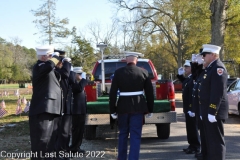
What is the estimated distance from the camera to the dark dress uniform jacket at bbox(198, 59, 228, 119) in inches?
189

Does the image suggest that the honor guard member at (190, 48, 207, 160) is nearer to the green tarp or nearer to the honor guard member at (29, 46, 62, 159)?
the green tarp

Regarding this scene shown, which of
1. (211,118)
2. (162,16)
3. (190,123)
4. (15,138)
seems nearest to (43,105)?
(211,118)

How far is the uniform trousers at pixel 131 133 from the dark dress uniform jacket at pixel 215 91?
1.20 m

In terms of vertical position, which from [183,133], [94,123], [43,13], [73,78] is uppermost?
[43,13]

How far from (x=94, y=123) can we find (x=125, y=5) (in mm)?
21438

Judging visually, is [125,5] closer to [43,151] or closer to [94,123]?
[94,123]

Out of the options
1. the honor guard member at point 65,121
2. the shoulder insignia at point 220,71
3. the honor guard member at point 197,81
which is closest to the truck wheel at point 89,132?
the honor guard member at point 65,121

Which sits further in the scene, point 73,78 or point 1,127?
point 1,127

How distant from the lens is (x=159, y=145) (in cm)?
755

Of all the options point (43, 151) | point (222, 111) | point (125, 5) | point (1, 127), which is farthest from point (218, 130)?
point (125, 5)

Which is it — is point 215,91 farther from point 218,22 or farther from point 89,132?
point 218,22

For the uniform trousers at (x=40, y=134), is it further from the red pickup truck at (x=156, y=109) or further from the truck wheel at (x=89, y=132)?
the truck wheel at (x=89, y=132)

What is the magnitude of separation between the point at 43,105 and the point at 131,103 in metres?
1.62

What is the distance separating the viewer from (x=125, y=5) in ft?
89.7
